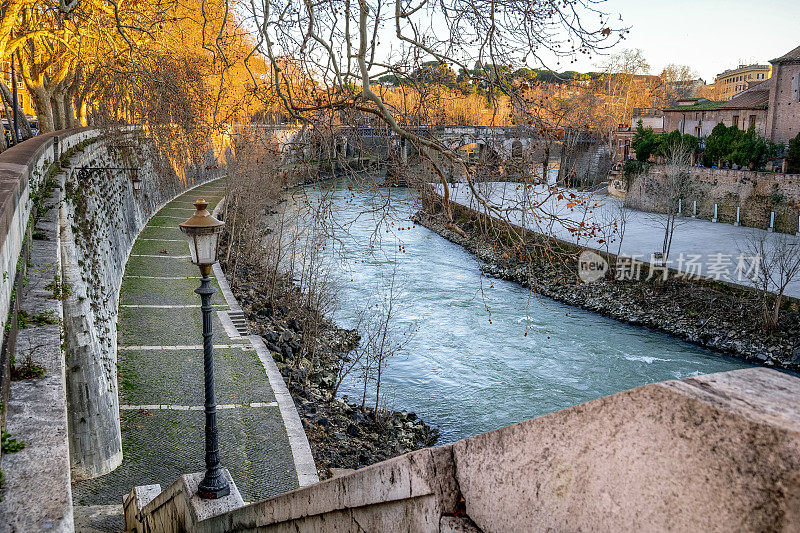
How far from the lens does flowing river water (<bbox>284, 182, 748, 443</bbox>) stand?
14289 mm

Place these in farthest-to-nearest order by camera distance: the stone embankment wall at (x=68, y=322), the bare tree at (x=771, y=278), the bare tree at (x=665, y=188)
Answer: the bare tree at (x=665, y=188)
the bare tree at (x=771, y=278)
the stone embankment wall at (x=68, y=322)

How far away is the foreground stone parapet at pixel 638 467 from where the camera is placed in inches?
52.1

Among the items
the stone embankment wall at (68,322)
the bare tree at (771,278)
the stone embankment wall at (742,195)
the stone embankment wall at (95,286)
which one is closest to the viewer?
the stone embankment wall at (68,322)

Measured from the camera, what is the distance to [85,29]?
1645 cm

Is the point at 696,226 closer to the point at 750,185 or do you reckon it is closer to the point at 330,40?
the point at 750,185

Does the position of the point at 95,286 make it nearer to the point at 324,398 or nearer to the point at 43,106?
the point at 324,398

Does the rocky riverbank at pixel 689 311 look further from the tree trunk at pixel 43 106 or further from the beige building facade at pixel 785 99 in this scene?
the beige building facade at pixel 785 99

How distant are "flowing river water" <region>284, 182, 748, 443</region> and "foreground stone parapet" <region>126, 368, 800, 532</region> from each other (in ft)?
28.9

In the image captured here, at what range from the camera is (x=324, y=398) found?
45.1 feet

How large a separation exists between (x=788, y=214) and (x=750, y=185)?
2.67 metres

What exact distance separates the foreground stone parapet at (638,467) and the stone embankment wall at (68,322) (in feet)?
5.97

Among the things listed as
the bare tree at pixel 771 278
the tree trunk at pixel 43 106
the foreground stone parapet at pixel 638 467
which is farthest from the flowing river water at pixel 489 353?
the foreground stone parapet at pixel 638 467

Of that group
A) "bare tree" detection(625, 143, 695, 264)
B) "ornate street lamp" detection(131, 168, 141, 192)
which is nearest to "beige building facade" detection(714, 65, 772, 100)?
"bare tree" detection(625, 143, 695, 264)

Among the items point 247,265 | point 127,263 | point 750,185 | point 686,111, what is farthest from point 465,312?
point 686,111
